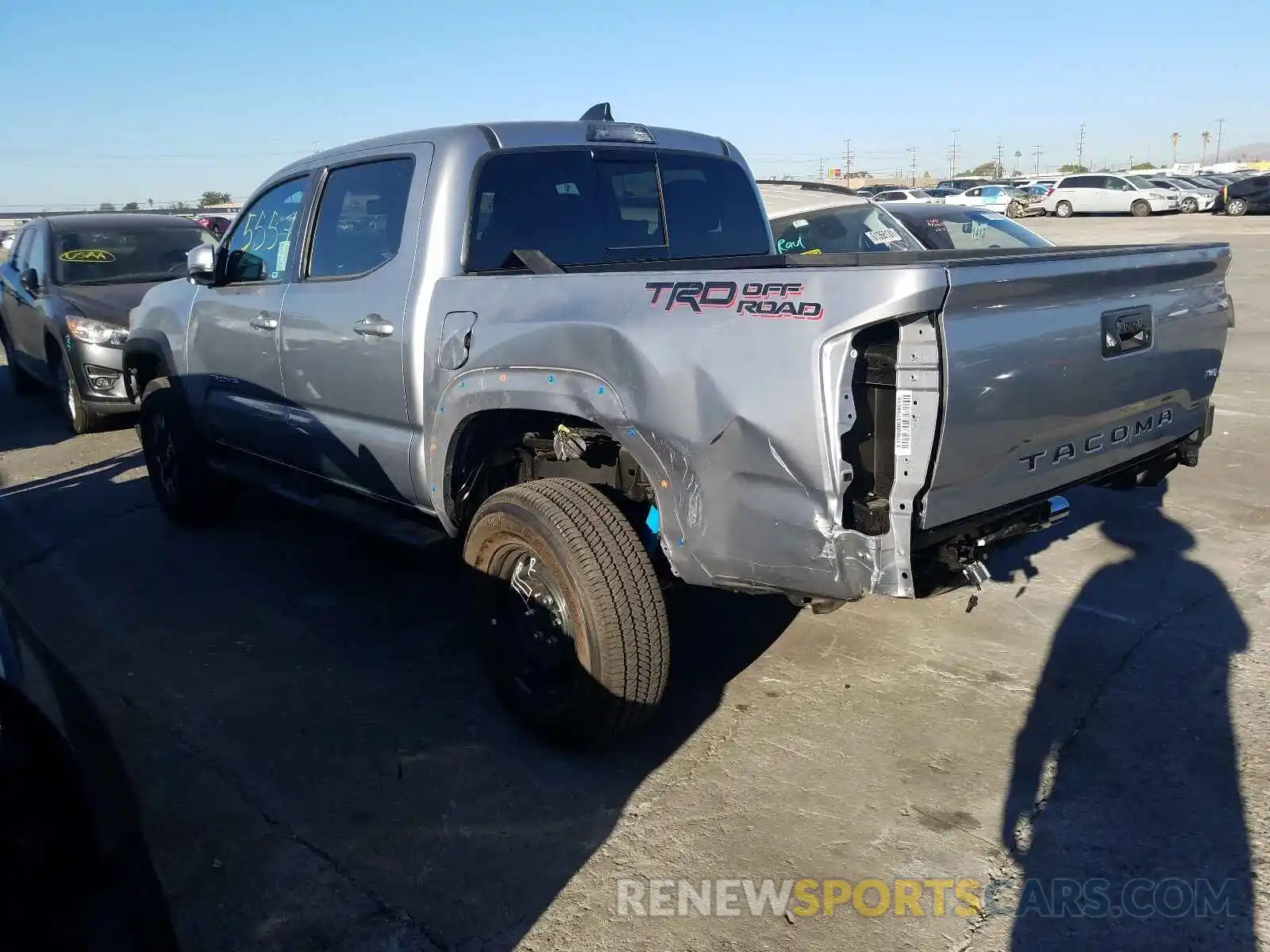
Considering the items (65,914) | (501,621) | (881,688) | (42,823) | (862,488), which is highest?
(862,488)

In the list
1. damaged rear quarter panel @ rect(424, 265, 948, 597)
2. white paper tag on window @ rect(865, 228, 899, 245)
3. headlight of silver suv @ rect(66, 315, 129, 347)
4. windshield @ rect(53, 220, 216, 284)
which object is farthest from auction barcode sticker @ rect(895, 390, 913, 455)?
windshield @ rect(53, 220, 216, 284)

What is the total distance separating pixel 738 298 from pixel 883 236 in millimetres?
6242

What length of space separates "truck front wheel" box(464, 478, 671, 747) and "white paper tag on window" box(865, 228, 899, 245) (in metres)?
5.83

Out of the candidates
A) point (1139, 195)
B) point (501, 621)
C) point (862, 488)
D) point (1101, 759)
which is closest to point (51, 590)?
point (501, 621)

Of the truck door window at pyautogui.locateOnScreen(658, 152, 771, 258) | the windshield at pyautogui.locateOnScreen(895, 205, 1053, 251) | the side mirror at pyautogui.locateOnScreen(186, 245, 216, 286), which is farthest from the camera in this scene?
the windshield at pyautogui.locateOnScreen(895, 205, 1053, 251)

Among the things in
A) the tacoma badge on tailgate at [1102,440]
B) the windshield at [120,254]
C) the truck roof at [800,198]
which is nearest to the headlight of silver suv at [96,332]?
the windshield at [120,254]

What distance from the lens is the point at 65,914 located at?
1939mm

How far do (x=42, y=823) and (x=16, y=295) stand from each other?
9.97 m

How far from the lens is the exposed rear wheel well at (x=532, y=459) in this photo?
360 centimetres

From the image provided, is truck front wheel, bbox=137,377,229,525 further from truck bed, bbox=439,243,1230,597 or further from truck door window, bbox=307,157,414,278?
truck bed, bbox=439,243,1230,597

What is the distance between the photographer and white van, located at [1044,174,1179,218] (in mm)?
35906

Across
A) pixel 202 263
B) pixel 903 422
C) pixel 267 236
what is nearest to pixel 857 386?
pixel 903 422

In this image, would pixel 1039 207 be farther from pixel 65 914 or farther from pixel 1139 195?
pixel 65 914

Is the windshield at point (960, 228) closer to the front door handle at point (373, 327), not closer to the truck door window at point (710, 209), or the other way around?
the truck door window at point (710, 209)
